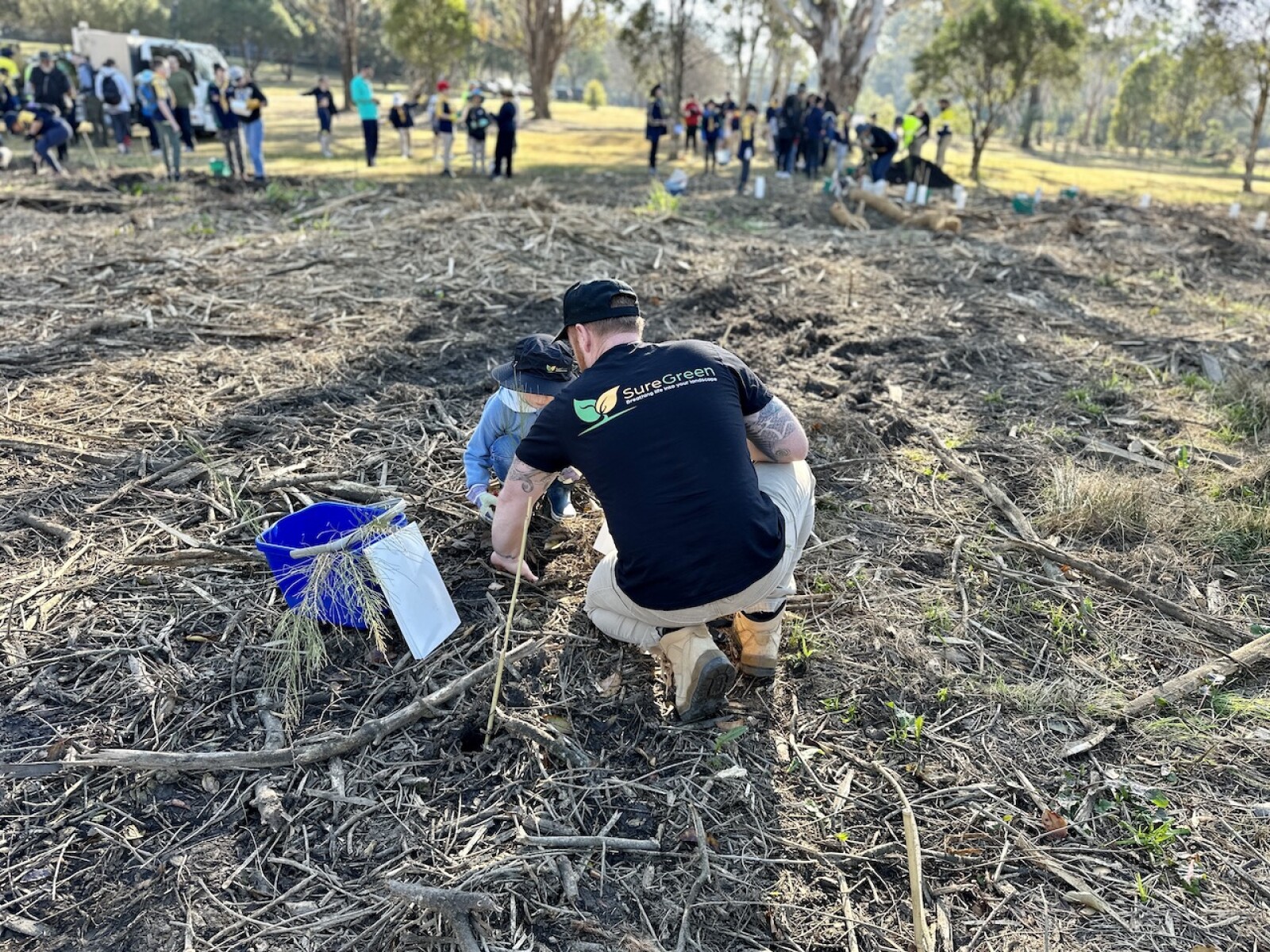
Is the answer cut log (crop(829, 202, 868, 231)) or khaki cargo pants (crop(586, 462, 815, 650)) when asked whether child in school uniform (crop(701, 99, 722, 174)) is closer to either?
cut log (crop(829, 202, 868, 231))

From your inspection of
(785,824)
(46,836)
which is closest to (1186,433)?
(785,824)

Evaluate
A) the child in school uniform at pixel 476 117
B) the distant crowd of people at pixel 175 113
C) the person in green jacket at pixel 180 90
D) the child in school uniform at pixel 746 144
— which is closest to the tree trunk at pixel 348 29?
the distant crowd of people at pixel 175 113

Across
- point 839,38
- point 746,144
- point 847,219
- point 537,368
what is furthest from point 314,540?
point 839,38

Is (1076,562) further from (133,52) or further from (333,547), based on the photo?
(133,52)

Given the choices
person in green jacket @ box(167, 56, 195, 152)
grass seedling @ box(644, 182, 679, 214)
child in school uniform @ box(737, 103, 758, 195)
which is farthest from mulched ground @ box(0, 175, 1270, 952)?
child in school uniform @ box(737, 103, 758, 195)

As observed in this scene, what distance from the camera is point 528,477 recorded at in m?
3.01

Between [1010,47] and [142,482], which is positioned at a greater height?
[1010,47]

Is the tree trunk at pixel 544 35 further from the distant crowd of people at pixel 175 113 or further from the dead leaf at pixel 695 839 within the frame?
the dead leaf at pixel 695 839

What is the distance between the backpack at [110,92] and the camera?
51.7 feet

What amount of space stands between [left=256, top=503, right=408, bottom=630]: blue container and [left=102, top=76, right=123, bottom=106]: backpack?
17046 mm

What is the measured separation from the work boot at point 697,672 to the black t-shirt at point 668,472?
169 mm

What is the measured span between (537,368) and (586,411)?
0.74 metres

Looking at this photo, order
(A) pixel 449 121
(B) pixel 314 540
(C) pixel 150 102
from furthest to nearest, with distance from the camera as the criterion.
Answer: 1. (A) pixel 449 121
2. (C) pixel 150 102
3. (B) pixel 314 540

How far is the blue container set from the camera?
3.03m
